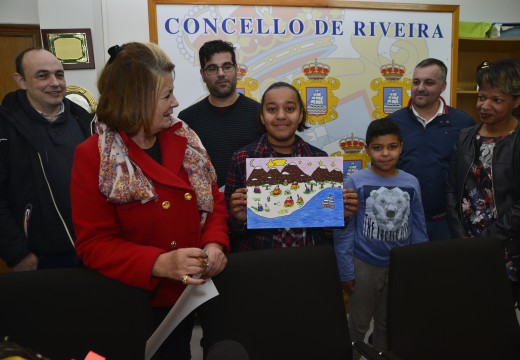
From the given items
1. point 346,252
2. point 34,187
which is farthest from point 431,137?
point 34,187

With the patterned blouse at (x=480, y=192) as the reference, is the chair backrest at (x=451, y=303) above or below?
below

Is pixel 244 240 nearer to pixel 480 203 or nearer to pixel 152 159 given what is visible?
pixel 152 159

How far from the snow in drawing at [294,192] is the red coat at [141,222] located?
0.21 m

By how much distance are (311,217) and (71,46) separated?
2.53 m

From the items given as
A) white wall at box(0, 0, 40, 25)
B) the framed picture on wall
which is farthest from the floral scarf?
white wall at box(0, 0, 40, 25)

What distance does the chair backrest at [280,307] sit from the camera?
4.33ft

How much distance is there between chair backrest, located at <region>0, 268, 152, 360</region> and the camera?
1.19m

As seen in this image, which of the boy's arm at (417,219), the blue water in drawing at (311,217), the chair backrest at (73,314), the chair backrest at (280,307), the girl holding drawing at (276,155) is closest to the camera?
the chair backrest at (73,314)

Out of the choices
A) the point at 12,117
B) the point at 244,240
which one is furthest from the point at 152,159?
the point at 12,117

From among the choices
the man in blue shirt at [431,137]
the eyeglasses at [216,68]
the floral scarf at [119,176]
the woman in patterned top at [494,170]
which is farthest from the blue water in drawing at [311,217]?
the eyeglasses at [216,68]

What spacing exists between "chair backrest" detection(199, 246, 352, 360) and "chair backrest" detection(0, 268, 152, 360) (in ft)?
0.77

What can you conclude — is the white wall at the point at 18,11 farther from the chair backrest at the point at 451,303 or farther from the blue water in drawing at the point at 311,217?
the chair backrest at the point at 451,303

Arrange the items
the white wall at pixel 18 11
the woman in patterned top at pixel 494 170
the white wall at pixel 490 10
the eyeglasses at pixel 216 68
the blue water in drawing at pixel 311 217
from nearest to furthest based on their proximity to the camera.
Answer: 1. the blue water in drawing at pixel 311 217
2. the woman in patterned top at pixel 494 170
3. the eyeglasses at pixel 216 68
4. the white wall at pixel 18 11
5. the white wall at pixel 490 10

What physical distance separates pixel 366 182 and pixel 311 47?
1.73m
